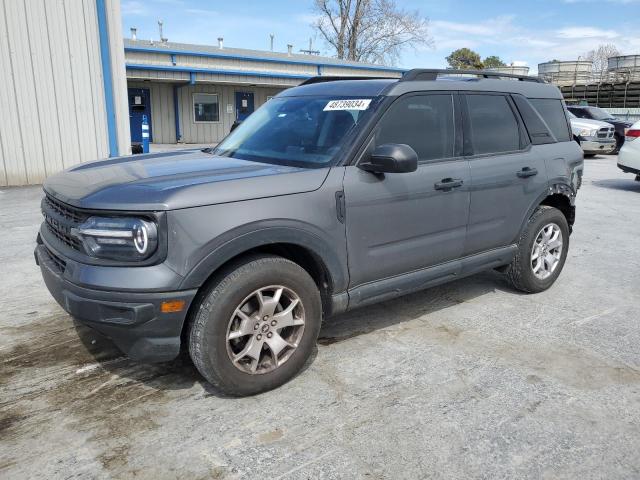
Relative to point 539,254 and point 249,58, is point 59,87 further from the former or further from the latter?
point 249,58

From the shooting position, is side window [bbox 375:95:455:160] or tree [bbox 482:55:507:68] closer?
side window [bbox 375:95:455:160]

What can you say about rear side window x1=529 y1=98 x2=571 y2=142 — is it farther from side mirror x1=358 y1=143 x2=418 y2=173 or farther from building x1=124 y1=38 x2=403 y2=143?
building x1=124 y1=38 x2=403 y2=143

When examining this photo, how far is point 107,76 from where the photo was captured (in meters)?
11.3

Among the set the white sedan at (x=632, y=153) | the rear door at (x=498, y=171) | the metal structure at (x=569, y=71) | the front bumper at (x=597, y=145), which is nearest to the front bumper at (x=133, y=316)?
the rear door at (x=498, y=171)

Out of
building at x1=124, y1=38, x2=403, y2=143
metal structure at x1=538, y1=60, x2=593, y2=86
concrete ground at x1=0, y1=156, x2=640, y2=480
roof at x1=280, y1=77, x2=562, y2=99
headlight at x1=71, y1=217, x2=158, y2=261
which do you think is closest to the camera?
concrete ground at x1=0, y1=156, x2=640, y2=480

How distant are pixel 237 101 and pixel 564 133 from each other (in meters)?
22.5

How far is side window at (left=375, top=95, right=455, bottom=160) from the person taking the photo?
141 inches

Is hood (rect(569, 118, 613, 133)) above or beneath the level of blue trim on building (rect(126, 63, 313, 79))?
beneath

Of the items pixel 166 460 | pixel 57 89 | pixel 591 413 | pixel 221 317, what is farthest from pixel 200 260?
pixel 57 89

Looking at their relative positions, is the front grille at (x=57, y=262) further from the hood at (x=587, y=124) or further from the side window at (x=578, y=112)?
the side window at (x=578, y=112)

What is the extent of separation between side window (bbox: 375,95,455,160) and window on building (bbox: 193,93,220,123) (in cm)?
2233

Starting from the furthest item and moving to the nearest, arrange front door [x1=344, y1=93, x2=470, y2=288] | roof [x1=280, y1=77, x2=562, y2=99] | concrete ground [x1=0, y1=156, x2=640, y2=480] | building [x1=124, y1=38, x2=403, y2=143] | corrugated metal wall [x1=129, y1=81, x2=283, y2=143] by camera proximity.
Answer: corrugated metal wall [x1=129, y1=81, x2=283, y2=143]
building [x1=124, y1=38, x2=403, y2=143]
roof [x1=280, y1=77, x2=562, y2=99]
front door [x1=344, y1=93, x2=470, y2=288]
concrete ground [x1=0, y1=156, x2=640, y2=480]

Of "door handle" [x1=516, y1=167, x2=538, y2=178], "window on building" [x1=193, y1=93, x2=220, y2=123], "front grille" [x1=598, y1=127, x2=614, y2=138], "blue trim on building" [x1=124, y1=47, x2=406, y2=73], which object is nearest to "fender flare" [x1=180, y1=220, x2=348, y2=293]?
"door handle" [x1=516, y1=167, x2=538, y2=178]

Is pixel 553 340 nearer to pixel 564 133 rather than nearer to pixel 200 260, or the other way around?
pixel 564 133
